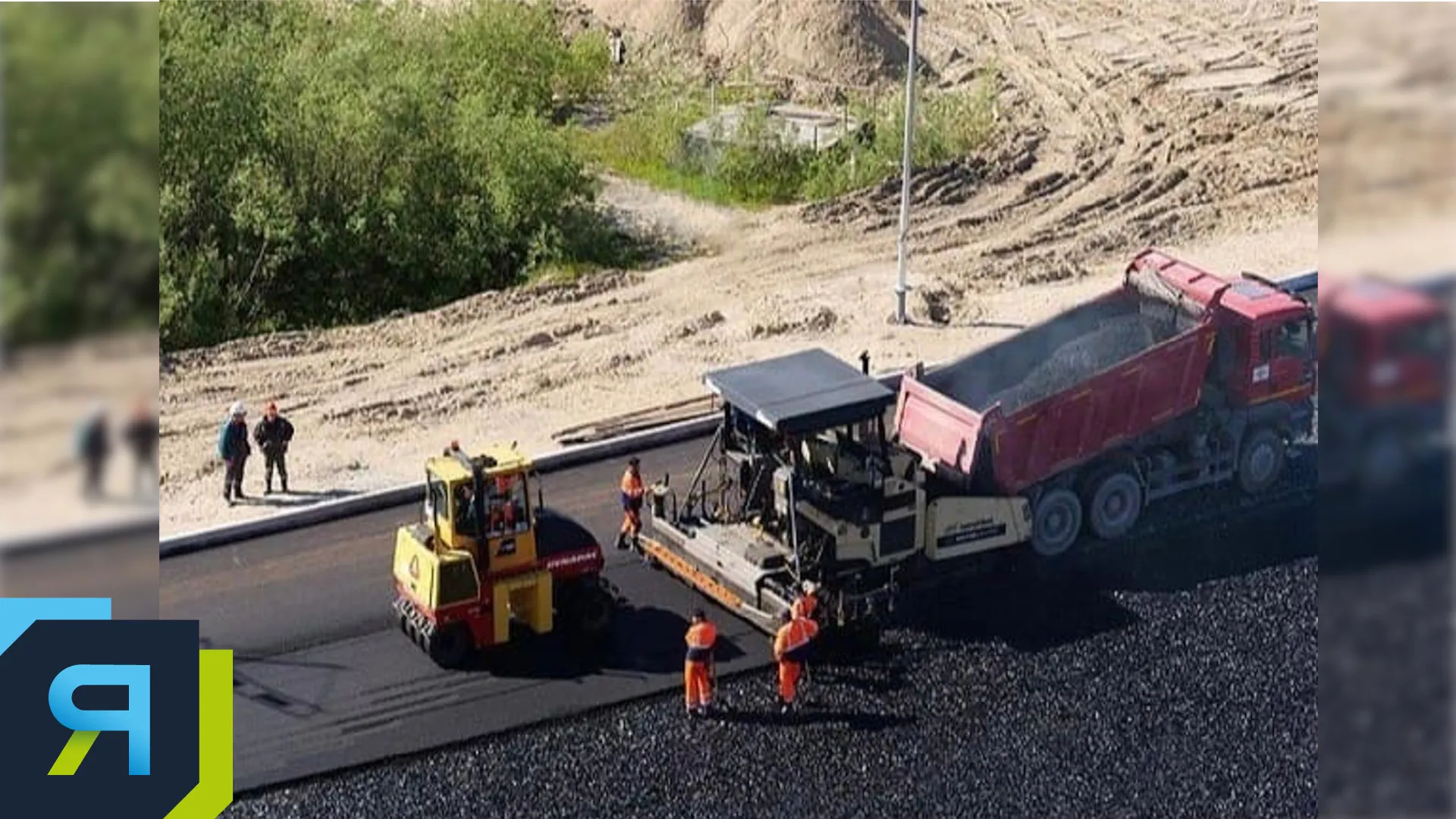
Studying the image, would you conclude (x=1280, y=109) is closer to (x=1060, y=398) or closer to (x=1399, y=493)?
(x=1060, y=398)

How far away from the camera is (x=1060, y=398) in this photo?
15.0m

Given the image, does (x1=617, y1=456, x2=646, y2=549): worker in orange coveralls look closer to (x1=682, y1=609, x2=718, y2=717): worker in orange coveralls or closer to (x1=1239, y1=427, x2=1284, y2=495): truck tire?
(x1=682, y1=609, x2=718, y2=717): worker in orange coveralls

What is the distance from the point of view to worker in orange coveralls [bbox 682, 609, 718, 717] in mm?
12734

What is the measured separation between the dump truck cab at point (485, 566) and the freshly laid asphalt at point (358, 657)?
27 centimetres

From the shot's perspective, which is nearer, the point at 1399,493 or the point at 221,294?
the point at 1399,493

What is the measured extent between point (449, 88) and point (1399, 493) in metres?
24.2

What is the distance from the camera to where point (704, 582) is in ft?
47.8

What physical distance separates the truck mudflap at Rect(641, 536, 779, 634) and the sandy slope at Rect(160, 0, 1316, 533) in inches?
128

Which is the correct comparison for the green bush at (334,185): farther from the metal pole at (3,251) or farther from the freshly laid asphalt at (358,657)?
the metal pole at (3,251)

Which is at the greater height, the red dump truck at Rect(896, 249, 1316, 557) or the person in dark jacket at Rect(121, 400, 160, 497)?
the person in dark jacket at Rect(121, 400, 160, 497)

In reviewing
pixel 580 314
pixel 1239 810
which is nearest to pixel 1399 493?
pixel 1239 810

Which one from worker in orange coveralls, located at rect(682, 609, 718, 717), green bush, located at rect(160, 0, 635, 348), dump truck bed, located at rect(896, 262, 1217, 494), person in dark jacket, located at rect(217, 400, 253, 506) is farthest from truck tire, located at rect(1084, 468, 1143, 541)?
green bush, located at rect(160, 0, 635, 348)

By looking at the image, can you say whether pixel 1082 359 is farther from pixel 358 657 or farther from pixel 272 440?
A: pixel 272 440

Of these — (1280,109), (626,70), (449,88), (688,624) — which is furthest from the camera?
(626,70)
